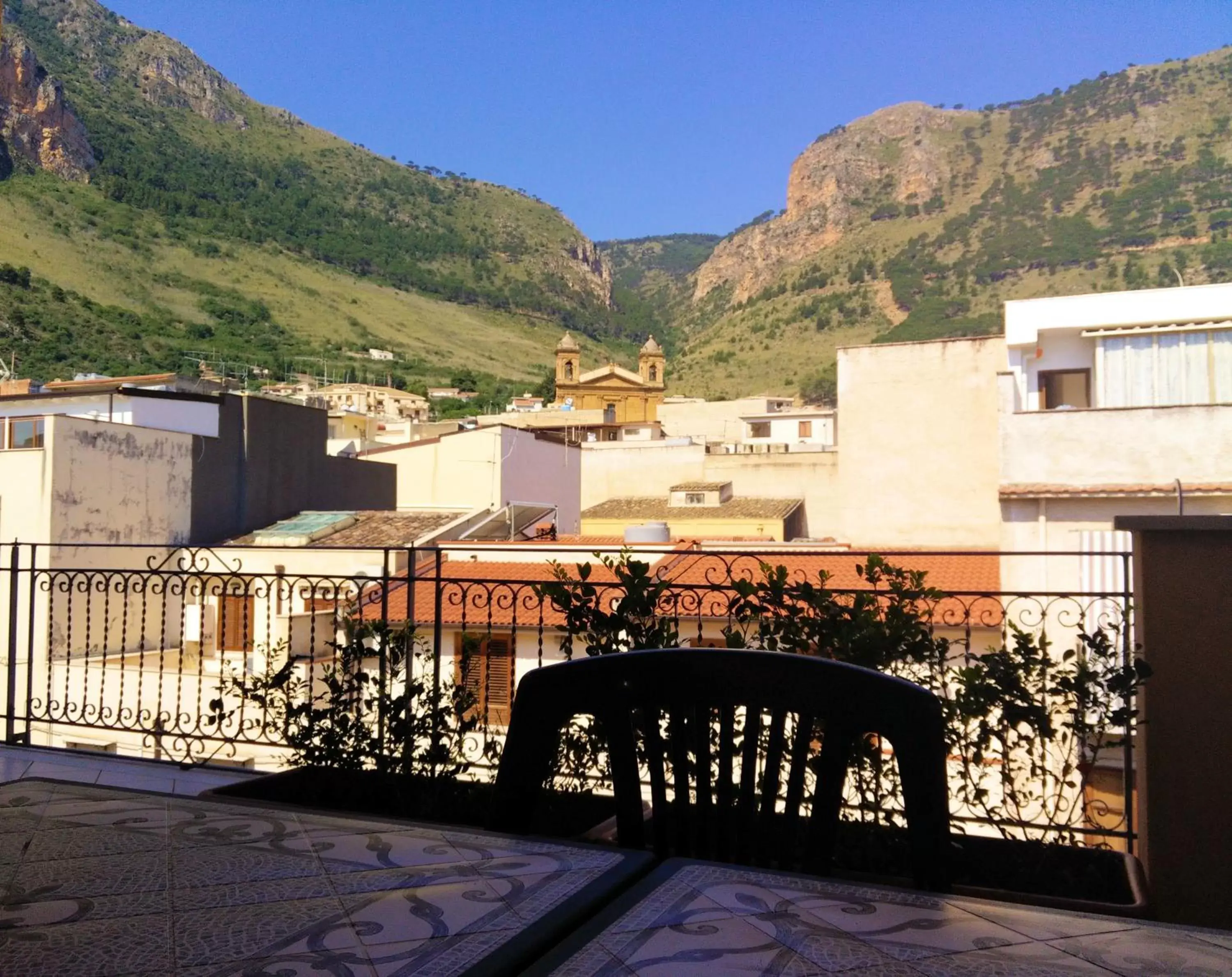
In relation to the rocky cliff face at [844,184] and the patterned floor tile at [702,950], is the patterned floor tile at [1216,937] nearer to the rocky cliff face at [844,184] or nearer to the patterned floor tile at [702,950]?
the patterned floor tile at [702,950]

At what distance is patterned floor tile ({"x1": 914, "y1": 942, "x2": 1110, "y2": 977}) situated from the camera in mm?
1437

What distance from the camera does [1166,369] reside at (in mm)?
11977

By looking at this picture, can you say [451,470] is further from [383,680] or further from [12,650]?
[383,680]

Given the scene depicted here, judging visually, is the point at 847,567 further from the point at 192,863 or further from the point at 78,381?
the point at 78,381

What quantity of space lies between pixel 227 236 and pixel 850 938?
88.5 m

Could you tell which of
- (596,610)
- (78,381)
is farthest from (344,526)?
(596,610)

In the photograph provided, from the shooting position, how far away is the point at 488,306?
94125 millimetres

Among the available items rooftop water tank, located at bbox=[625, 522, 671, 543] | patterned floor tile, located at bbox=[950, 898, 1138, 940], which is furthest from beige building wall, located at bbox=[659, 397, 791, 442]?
patterned floor tile, located at bbox=[950, 898, 1138, 940]

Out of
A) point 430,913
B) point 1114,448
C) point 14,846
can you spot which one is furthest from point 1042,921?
point 1114,448

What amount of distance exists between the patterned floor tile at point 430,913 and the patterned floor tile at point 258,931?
0.12 feet

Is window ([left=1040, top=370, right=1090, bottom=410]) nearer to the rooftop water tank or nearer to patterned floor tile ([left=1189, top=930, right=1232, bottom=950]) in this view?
the rooftop water tank

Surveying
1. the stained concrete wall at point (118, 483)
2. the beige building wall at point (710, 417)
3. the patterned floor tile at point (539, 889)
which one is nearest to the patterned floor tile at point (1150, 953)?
the patterned floor tile at point (539, 889)

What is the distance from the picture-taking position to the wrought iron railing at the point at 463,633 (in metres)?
3.14

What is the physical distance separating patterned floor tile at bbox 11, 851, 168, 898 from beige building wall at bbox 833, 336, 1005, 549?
14.7 meters
